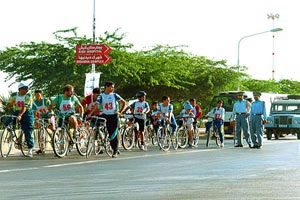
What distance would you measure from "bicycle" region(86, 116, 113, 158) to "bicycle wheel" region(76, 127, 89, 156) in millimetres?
115

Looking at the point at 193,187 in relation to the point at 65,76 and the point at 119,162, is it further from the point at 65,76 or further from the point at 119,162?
the point at 65,76

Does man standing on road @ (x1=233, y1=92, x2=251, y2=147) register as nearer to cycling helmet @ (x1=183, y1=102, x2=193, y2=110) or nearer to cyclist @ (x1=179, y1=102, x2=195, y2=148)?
cyclist @ (x1=179, y1=102, x2=195, y2=148)

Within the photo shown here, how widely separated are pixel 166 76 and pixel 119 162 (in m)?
26.5

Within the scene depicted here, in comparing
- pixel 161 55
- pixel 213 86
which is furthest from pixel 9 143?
pixel 213 86

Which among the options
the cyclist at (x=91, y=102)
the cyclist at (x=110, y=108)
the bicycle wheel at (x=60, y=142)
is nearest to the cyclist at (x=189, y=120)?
the cyclist at (x=91, y=102)

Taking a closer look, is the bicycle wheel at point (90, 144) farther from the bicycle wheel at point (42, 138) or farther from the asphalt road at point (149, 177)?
the bicycle wheel at point (42, 138)

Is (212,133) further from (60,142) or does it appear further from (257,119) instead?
(60,142)

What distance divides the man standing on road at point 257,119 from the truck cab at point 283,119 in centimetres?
1440

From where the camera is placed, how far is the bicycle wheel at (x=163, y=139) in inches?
963

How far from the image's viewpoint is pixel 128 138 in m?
24.6

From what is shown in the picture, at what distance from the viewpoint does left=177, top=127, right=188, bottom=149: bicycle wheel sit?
26266 millimetres

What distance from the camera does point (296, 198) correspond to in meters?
11.0

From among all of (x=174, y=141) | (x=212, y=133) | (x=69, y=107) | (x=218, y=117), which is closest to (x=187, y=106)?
(x=218, y=117)

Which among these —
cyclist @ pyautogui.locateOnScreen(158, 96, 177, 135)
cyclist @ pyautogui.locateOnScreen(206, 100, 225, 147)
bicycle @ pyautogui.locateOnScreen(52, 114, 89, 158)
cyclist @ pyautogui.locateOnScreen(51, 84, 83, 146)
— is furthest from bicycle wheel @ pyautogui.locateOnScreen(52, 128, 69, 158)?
cyclist @ pyautogui.locateOnScreen(206, 100, 225, 147)
